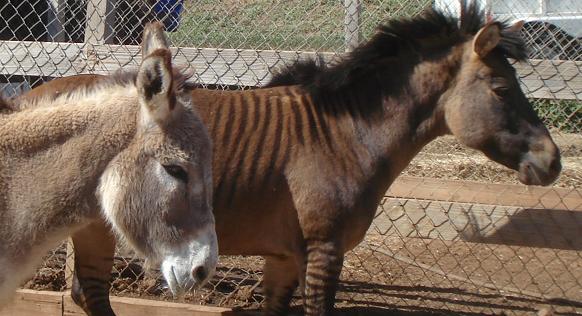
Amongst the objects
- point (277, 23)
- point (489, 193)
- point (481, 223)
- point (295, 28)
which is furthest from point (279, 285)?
point (277, 23)

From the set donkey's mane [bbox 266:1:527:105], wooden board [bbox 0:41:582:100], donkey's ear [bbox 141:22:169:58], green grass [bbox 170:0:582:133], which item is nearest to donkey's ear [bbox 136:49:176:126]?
donkey's ear [bbox 141:22:169:58]

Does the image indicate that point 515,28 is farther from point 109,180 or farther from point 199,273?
point 109,180

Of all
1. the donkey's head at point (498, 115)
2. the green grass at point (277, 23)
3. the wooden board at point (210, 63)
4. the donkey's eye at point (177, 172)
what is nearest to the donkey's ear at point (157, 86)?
the donkey's eye at point (177, 172)

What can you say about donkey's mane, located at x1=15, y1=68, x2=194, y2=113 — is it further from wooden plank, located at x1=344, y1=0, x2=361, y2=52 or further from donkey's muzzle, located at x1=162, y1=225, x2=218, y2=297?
wooden plank, located at x1=344, y1=0, x2=361, y2=52

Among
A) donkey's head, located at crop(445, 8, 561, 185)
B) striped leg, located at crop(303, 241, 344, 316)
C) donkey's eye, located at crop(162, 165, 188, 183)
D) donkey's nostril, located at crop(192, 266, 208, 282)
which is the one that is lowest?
striped leg, located at crop(303, 241, 344, 316)

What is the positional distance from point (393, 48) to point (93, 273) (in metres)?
2.35

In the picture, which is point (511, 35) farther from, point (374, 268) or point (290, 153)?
point (374, 268)

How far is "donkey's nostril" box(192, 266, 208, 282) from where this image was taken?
355 cm

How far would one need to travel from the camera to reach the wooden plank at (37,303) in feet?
18.7

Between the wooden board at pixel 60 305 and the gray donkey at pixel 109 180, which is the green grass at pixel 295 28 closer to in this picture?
the wooden board at pixel 60 305

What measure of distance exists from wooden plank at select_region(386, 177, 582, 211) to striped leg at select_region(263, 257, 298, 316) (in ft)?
3.39

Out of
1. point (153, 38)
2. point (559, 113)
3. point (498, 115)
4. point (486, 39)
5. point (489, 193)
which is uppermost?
point (153, 38)

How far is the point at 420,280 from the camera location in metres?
6.49

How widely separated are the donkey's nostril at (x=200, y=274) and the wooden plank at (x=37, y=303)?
2.48 metres
